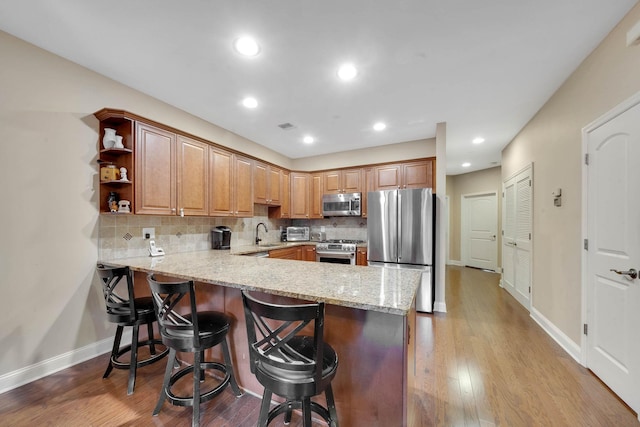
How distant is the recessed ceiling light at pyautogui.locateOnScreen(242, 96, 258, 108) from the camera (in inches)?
110

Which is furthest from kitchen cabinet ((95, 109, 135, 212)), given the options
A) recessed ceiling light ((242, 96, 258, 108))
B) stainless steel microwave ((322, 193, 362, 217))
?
stainless steel microwave ((322, 193, 362, 217))

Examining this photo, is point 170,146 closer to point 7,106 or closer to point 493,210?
Answer: point 7,106

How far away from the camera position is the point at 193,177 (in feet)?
9.73

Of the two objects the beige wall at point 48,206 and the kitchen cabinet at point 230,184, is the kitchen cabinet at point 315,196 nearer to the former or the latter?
the kitchen cabinet at point 230,184

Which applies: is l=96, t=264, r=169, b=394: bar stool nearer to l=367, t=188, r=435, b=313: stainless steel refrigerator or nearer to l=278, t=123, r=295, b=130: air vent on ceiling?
l=278, t=123, r=295, b=130: air vent on ceiling

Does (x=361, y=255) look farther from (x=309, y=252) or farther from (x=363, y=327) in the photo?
(x=363, y=327)

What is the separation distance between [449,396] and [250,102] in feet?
11.3

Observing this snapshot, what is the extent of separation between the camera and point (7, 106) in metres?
1.88

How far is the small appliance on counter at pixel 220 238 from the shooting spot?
350 centimetres

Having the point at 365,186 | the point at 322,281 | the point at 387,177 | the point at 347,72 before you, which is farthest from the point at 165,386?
the point at 387,177

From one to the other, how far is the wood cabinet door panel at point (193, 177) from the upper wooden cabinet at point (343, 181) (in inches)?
92.8

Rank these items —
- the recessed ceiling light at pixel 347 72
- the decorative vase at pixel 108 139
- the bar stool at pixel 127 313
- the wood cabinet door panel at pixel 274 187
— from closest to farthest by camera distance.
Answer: the bar stool at pixel 127 313 → the recessed ceiling light at pixel 347 72 → the decorative vase at pixel 108 139 → the wood cabinet door panel at pixel 274 187

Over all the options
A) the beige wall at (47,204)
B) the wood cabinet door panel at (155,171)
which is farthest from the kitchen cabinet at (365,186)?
the beige wall at (47,204)

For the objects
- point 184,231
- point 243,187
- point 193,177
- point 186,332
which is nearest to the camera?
point 186,332
